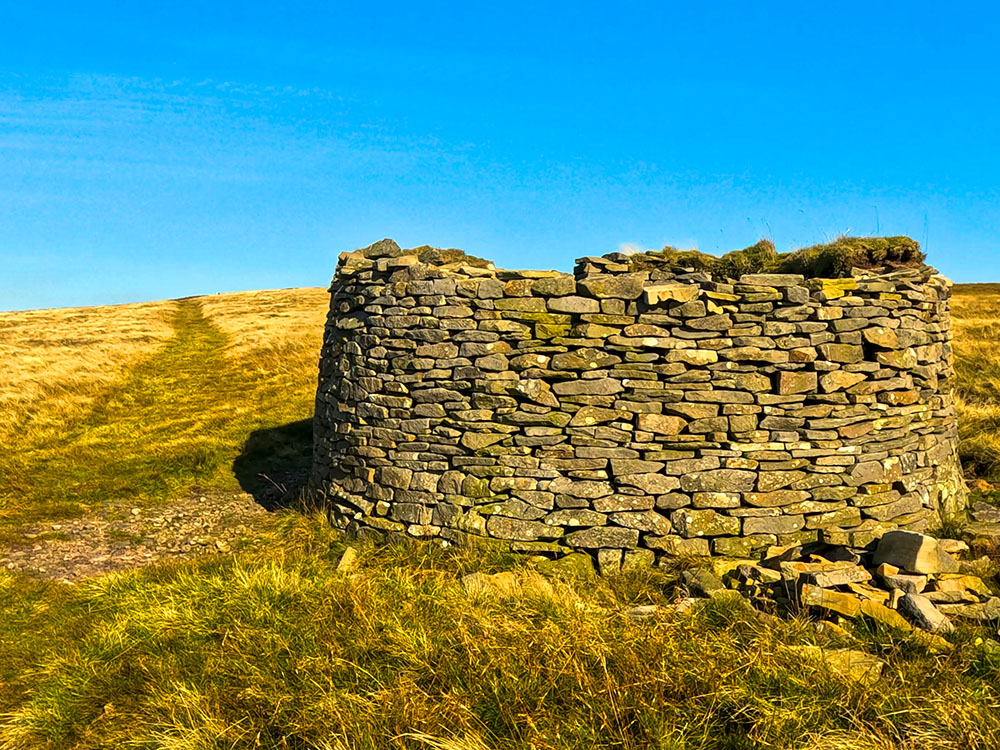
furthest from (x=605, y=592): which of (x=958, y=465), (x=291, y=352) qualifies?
(x=291, y=352)

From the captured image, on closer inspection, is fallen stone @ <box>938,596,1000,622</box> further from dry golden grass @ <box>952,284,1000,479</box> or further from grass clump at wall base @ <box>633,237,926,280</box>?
dry golden grass @ <box>952,284,1000,479</box>

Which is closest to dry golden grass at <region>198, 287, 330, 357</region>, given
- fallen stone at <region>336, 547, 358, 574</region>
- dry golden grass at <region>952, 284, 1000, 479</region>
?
fallen stone at <region>336, 547, 358, 574</region>

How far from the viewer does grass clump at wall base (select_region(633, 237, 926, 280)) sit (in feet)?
25.3

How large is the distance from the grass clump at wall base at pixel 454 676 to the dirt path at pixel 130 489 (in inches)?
98.6

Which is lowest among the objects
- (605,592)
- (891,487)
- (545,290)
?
(605,592)

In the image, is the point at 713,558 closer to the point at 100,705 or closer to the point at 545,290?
the point at 545,290

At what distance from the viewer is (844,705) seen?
149 inches

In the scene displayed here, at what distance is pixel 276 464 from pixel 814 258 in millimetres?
9771

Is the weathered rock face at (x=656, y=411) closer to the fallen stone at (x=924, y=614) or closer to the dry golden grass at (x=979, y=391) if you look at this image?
the fallen stone at (x=924, y=614)

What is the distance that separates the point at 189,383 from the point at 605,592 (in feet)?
63.3

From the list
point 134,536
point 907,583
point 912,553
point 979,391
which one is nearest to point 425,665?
point 907,583

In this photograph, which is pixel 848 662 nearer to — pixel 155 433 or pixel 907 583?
pixel 907 583

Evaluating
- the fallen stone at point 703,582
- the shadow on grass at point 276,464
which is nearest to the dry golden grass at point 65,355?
the shadow on grass at point 276,464

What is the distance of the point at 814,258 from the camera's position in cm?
791
